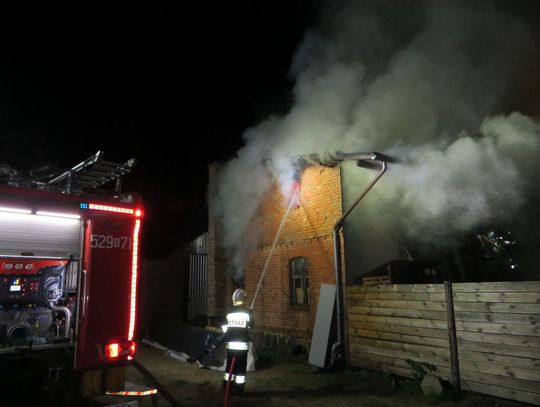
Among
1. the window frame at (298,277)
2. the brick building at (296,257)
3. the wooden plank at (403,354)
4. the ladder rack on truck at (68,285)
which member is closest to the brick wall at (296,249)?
the brick building at (296,257)

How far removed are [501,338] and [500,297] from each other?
0.57 metres

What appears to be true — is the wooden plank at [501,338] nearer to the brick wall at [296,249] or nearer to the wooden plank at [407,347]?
the wooden plank at [407,347]

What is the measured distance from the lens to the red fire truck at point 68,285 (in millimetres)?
3887

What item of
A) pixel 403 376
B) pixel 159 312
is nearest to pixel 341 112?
pixel 403 376

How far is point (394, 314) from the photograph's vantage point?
24.5ft

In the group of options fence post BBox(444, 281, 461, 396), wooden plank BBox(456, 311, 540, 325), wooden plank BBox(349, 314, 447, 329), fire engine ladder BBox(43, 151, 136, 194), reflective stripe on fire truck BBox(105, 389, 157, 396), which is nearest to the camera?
reflective stripe on fire truck BBox(105, 389, 157, 396)

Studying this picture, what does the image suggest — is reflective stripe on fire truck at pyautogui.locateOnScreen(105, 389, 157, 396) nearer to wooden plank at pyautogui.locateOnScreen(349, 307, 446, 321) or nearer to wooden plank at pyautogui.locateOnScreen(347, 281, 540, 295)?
wooden plank at pyautogui.locateOnScreen(349, 307, 446, 321)

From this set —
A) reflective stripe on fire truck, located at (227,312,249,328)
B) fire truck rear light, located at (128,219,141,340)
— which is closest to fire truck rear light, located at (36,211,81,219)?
fire truck rear light, located at (128,219,141,340)

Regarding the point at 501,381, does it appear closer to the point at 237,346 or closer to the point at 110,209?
the point at 237,346

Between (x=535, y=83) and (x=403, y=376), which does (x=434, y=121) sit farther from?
(x=403, y=376)

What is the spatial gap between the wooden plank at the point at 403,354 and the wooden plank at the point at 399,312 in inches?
24.4

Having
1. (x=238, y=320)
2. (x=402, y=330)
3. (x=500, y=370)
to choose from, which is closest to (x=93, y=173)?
(x=238, y=320)

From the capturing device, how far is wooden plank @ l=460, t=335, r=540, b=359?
546 cm

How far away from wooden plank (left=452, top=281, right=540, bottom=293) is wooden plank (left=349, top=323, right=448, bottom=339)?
755mm
